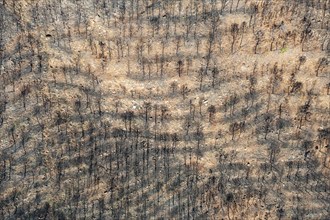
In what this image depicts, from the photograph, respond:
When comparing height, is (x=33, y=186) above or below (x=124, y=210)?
above

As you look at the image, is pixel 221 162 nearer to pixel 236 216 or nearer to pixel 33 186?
pixel 236 216

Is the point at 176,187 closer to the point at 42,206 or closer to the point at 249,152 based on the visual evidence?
the point at 249,152

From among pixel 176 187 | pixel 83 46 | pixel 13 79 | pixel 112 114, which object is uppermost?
pixel 83 46

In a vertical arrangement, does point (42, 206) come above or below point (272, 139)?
below

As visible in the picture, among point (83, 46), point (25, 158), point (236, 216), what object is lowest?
point (236, 216)

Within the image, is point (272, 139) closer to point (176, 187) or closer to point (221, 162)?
point (221, 162)

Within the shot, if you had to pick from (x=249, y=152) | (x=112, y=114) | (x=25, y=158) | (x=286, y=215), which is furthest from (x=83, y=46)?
(x=286, y=215)

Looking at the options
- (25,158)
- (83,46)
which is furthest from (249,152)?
(25,158)
